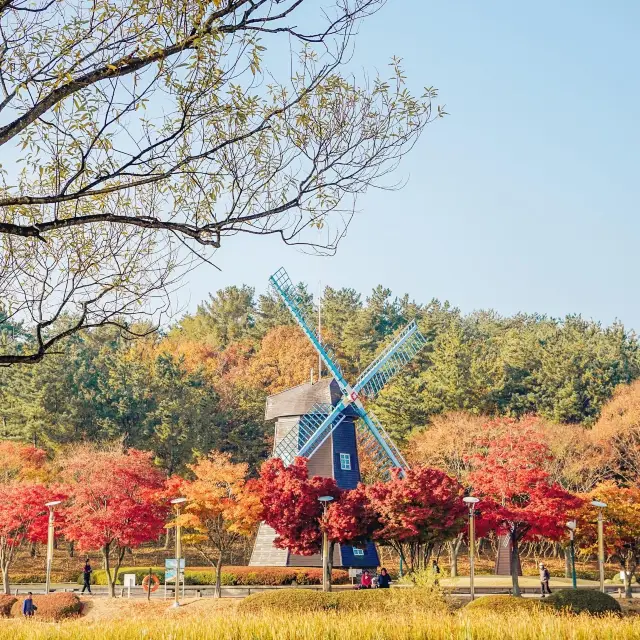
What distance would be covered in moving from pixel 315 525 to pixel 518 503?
23.0 ft

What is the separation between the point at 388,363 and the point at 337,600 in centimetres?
1626

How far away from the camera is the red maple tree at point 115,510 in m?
30.7

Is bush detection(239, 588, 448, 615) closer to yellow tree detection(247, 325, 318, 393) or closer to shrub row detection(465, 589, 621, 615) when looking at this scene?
shrub row detection(465, 589, 621, 615)

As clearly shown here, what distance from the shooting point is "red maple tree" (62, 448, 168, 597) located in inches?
1208

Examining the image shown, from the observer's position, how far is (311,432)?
34250 mm

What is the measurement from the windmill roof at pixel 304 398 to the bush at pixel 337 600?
1203cm

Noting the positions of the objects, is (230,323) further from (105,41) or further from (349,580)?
(105,41)

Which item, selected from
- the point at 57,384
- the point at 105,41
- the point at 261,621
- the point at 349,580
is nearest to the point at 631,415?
the point at 349,580

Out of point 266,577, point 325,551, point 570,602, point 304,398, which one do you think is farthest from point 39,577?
point 570,602

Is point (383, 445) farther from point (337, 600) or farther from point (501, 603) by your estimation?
point (501, 603)

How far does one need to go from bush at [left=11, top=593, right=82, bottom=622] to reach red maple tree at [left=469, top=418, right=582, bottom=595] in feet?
41.6

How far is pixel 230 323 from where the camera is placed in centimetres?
6334

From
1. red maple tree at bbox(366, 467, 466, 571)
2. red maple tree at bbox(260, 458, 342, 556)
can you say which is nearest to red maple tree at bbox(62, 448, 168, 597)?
red maple tree at bbox(260, 458, 342, 556)

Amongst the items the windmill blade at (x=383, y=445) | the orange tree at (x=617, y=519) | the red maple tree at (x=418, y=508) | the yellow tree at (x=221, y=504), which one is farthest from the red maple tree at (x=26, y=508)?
the orange tree at (x=617, y=519)
